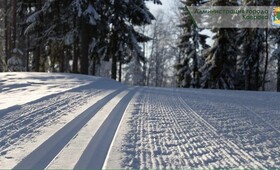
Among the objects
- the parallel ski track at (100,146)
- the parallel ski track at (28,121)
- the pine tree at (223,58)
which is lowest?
the parallel ski track at (100,146)

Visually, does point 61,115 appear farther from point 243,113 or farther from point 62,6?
point 62,6

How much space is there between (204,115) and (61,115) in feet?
10.7

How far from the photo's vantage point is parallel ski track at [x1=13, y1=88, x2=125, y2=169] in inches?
160

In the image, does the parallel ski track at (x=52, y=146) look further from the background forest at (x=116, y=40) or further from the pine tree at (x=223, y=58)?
the pine tree at (x=223, y=58)

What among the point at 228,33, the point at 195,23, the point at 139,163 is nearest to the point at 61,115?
the point at 139,163

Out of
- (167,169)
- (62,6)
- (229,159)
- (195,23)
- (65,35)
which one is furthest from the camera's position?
(195,23)

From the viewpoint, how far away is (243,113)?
8.63 m

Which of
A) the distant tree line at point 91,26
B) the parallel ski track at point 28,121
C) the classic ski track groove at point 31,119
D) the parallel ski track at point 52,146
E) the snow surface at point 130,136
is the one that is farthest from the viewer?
the distant tree line at point 91,26

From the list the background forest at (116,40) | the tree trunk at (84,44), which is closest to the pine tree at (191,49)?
the background forest at (116,40)

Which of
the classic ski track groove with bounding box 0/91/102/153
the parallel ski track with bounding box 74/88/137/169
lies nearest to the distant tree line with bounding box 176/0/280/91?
the classic ski track groove with bounding box 0/91/102/153

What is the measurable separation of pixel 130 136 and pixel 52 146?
50.7 inches

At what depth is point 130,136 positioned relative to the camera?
552 centimetres

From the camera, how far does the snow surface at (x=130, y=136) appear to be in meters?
4.31

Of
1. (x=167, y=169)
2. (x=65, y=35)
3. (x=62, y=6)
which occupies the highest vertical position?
(x=62, y=6)
